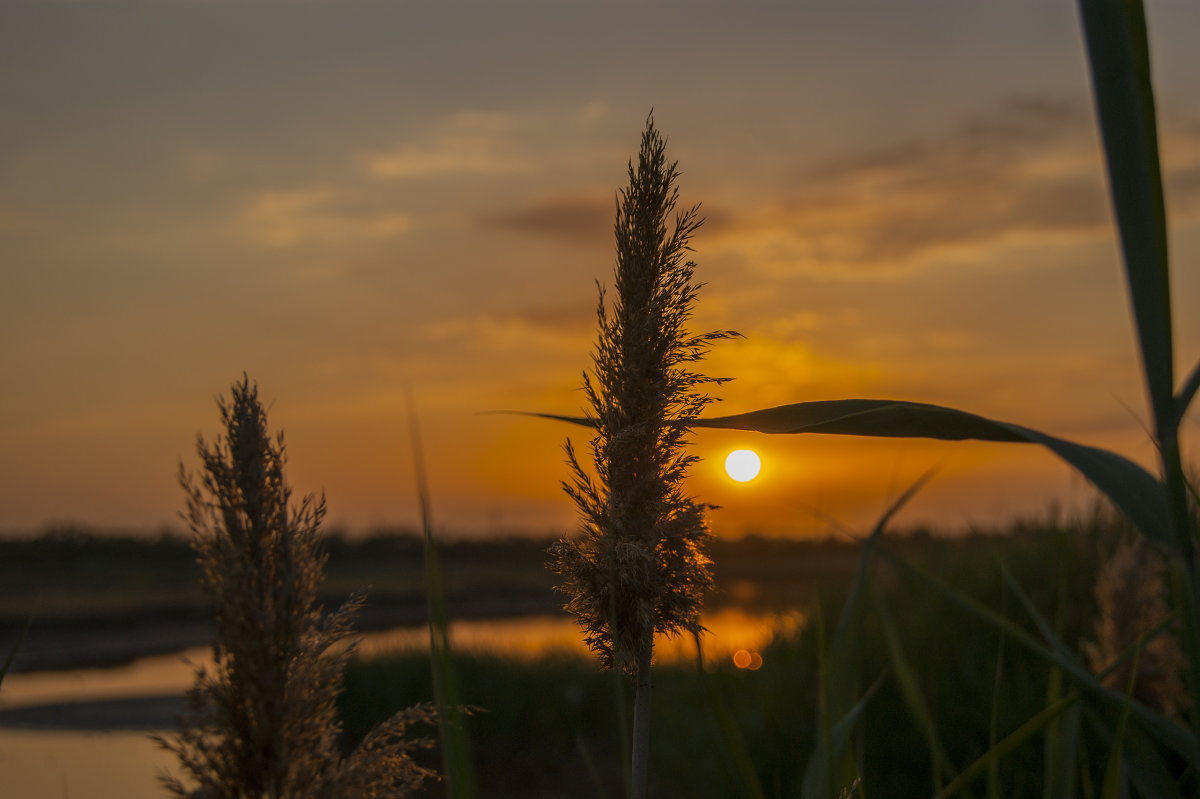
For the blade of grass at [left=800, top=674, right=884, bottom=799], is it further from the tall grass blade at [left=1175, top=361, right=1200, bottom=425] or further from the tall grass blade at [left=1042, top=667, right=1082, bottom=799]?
the tall grass blade at [left=1175, top=361, right=1200, bottom=425]

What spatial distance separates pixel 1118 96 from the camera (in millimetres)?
845

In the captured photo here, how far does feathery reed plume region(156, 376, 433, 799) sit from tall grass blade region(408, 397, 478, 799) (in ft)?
1.07

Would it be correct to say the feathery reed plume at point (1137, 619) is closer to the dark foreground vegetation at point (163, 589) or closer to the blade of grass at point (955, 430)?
the blade of grass at point (955, 430)

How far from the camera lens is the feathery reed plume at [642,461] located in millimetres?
1333

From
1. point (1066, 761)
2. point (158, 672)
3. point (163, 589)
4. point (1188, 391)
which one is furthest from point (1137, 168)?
point (163, 589)

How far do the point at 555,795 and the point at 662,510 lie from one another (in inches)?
522

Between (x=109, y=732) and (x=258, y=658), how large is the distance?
1767 cm

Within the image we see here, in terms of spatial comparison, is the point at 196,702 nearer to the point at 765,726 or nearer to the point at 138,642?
the point at 765,726

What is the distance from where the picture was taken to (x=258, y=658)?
1.30 metres

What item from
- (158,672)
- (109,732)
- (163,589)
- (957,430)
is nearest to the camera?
(957,430)

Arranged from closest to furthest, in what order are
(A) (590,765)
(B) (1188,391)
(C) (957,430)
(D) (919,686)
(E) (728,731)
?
(B) (1188,391)
(C) (957,430)
(E) (728,731)
(A) (590,765)
(D) (919,686)

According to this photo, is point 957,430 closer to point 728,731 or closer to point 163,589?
point 728,731

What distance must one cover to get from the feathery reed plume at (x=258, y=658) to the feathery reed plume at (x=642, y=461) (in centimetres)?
37

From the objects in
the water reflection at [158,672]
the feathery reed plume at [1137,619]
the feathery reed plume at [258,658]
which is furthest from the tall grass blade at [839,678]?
the water reflection at [158,672]
